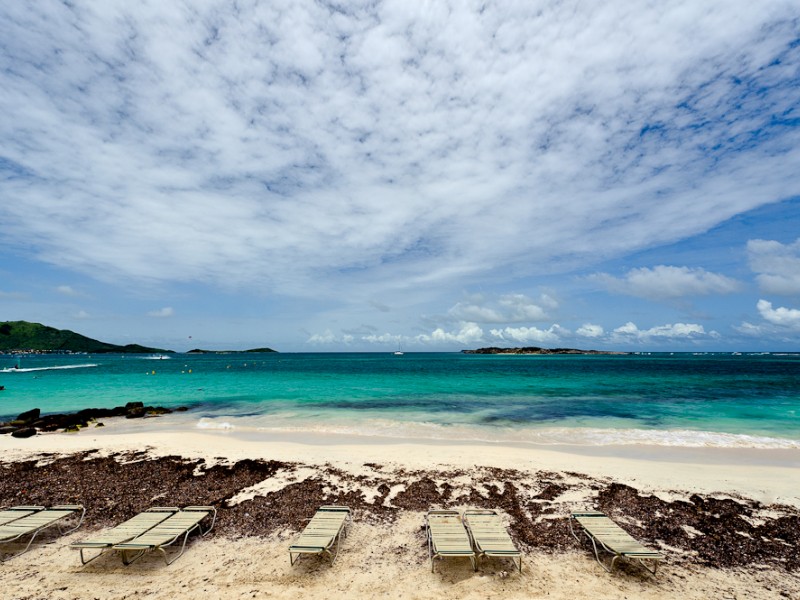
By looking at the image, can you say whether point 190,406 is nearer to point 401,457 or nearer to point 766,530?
point 401,457

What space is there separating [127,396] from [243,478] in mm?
33148

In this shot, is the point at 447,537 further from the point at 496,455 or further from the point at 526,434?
the point at 526,434

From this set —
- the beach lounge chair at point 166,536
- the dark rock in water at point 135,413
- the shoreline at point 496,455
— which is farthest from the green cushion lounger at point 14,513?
the dark rock in water at point 135,413

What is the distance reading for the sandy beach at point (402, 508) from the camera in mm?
7031

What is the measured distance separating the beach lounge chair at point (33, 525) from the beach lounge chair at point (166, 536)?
2149 mm

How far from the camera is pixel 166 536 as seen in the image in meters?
7.88

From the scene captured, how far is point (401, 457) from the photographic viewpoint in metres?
14.9

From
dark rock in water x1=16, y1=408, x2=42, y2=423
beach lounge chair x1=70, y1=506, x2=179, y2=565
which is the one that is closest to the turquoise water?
dark rock in water x1=16, y1=408, x2=42, y2=423

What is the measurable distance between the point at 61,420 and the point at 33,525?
61.1 ft

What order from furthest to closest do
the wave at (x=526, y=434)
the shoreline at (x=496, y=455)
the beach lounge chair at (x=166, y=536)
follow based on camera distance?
the wave at (x=526, y=434), the shoreline at (x=496, y=455), the beach lounge chair at (x=166, y=536)

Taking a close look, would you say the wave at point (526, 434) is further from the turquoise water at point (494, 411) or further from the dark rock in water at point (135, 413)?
the dark rock in water at point (135, 413)

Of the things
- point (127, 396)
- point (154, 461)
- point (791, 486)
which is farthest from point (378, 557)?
point (127, 396)

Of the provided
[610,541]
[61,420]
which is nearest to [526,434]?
[610,541]

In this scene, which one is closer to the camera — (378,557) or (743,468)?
(378,557)
